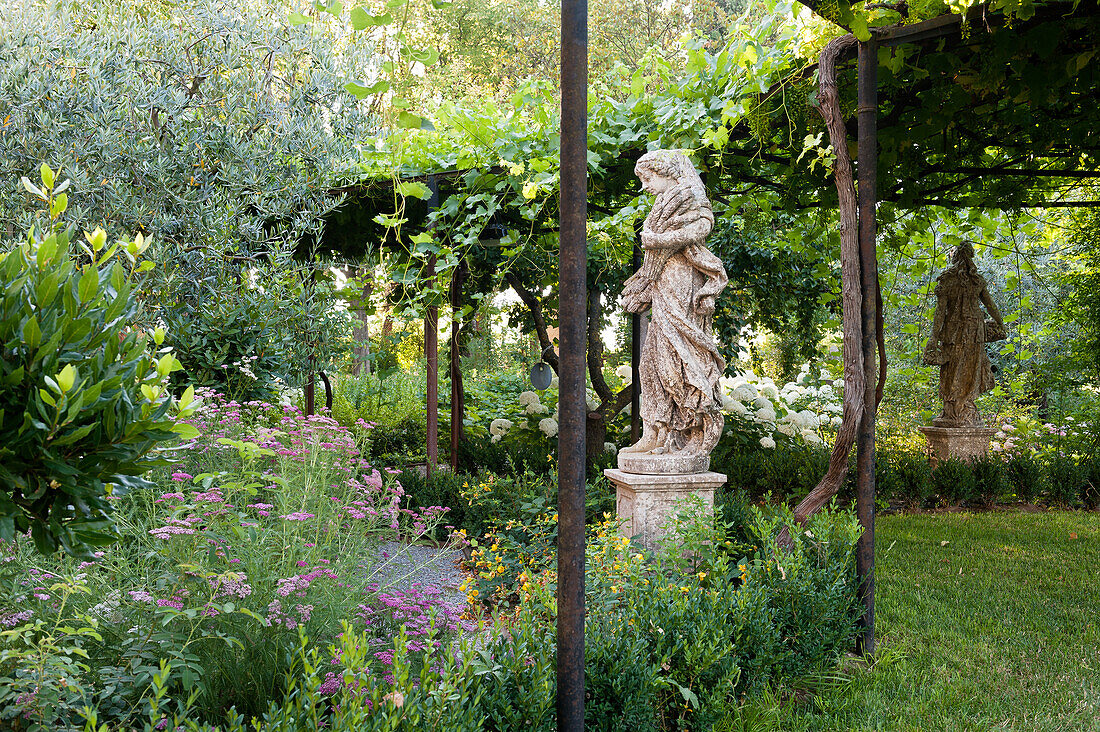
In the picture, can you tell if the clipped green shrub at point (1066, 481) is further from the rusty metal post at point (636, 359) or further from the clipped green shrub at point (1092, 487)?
the rusty metal post at point (636, 359)

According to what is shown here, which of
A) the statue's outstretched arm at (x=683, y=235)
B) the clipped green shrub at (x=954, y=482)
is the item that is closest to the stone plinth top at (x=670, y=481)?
the statue's outstretched arm at (x=683, y=235)

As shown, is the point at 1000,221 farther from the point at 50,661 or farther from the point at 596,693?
the point at 50,661

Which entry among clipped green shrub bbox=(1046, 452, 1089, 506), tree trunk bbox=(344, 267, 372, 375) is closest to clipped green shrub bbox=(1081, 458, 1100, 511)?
clipped green shrub bbox=(1046, 452, 1089, 506)

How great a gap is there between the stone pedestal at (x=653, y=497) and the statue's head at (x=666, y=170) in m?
1.80

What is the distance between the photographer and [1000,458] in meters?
8.23

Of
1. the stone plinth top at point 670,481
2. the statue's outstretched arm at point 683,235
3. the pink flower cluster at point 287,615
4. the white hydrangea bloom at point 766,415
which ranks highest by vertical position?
the statue's outstretched arm at point 683,235

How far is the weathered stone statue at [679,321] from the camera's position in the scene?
14.3 feet

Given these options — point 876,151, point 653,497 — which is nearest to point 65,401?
point 653,497

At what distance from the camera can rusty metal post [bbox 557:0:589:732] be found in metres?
2.04

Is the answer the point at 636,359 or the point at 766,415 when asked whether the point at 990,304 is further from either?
the point at 636,359

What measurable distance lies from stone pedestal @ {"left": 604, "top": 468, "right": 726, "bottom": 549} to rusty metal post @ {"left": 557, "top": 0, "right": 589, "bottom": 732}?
2206 millimetres

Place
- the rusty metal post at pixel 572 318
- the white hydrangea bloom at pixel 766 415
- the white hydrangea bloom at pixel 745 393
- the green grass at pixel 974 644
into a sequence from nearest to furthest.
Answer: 1. the rusty metal post at pixel 572 318
2. the green grass at pixel 974 644
3. the white hydrangea bloom at pixel 766 415
4. the white hydrangea bloom at pixel 745 393

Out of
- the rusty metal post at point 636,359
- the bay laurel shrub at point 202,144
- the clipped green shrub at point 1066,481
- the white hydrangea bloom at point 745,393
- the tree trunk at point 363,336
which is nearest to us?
the bay laurel shrub at point 202,144

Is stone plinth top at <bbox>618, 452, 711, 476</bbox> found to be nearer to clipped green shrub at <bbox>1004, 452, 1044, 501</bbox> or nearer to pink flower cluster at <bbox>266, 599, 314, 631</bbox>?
pink flower cluster at <bbox>266, 599, 314, 631</bbox>
